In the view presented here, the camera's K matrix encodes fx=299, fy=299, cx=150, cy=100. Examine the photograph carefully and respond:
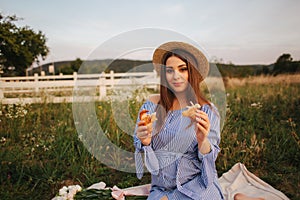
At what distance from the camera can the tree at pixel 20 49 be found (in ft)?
41.4

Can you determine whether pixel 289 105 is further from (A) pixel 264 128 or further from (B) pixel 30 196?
(B) pixel 30 196

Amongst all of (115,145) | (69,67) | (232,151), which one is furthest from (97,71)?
(69,67)

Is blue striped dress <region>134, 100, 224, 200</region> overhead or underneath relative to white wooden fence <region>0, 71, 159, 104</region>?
underneath

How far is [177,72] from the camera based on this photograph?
1.81 m

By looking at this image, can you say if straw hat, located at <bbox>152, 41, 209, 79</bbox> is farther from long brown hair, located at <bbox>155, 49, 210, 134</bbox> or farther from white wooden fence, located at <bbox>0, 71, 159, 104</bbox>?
white wooden fence, located at <bbox>0, 71, 159, 104</bbox>

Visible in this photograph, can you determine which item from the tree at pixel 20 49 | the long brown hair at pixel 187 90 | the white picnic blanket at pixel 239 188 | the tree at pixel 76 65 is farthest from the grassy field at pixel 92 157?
the tree at pixel 76 65

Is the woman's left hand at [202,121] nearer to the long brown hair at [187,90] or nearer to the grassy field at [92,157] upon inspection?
the long brown hair at [187,90]

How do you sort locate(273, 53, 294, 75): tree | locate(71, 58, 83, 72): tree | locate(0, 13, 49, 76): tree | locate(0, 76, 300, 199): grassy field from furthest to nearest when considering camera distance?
1. locate(71, 58, 83, 72): tree
2. locate(0, 13, 49, 76): tree
3. locate(273, 53, 294, 75): tree
4. locate(0, 76, 300, 199): grassy field

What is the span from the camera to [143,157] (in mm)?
2016

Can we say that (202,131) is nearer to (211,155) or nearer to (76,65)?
(211,155)

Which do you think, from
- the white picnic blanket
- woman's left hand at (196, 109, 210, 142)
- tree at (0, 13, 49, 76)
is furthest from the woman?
tree at (0, 13, 49, 76)

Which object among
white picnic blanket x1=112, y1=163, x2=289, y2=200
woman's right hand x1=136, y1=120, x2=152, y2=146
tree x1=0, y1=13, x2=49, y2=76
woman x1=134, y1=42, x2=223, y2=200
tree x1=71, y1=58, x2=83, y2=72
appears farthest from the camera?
tree x1=71, y1=58, x2=83, y2=72

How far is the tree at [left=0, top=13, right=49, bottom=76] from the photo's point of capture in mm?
12608

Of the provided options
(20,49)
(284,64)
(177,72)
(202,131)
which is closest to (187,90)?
(177,72)
